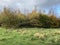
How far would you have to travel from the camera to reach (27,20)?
3022 centimetres

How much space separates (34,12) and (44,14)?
1.75m

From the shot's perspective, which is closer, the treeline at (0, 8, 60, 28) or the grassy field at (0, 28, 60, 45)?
the grassy field at (0, 28, 60, 45)

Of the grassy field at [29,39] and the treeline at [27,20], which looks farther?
the treeline at [27,20]

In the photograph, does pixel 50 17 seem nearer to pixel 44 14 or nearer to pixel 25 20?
pixel 44 14

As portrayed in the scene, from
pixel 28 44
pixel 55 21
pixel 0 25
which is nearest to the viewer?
pixel 28 44

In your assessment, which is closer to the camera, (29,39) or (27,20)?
(29,39)

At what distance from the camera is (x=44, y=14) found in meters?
32.9

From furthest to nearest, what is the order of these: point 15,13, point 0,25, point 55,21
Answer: point 55,21
point 15,13
point 0,25

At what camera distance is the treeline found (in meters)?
27.8

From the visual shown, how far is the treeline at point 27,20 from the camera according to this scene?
1095 inches

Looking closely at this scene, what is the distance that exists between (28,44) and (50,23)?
14415 mm

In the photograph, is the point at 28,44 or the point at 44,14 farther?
the point at 44,14

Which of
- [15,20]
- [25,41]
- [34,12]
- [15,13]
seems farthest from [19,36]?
[34,12]

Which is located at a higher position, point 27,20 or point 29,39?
point 29,39
